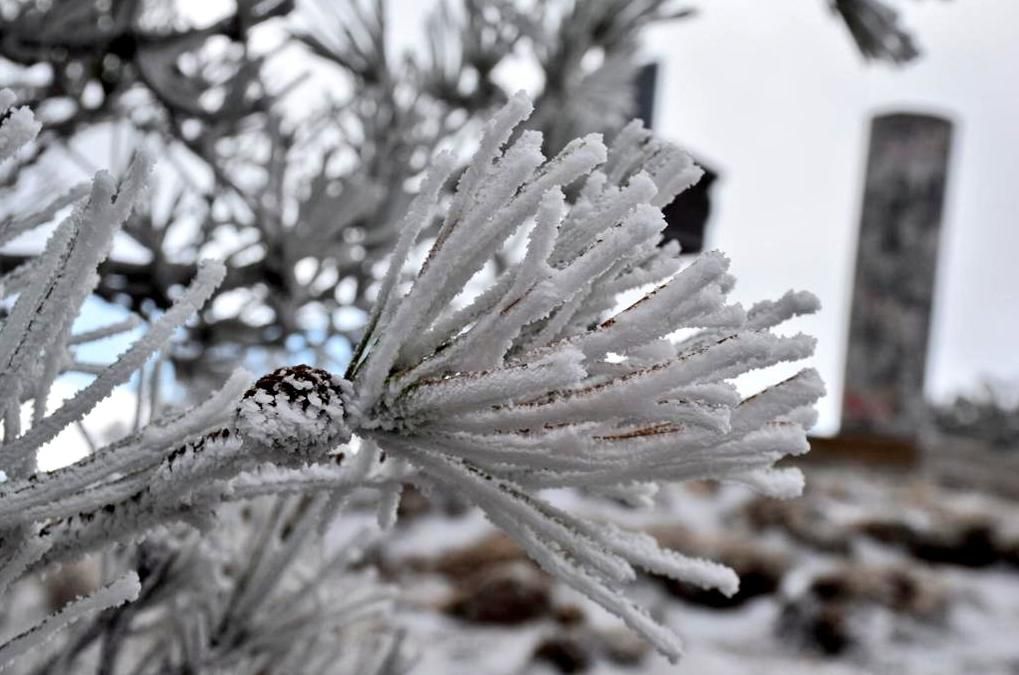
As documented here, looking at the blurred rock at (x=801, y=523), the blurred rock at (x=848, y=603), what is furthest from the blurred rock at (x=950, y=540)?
the blurred rock at (x=848, y=603)

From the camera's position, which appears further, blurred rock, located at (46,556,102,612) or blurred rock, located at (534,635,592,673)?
blurred rock, located at (534,635,592,673)

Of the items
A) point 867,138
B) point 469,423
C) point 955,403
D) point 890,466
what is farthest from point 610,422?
point 955,403

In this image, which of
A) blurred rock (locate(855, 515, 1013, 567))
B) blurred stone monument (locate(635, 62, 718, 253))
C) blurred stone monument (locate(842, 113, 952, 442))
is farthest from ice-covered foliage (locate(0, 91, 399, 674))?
blurred stone monument (locate(842, 113, 952, 442))

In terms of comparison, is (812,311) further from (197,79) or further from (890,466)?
(890,466)

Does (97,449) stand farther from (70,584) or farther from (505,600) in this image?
(505,600)

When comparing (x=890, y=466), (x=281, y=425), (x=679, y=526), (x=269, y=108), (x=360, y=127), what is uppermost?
(x=890, y=466)

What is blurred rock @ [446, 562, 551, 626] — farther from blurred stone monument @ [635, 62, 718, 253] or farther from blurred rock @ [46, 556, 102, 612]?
blurred stone monument @ [635, 62, 718, 253]
